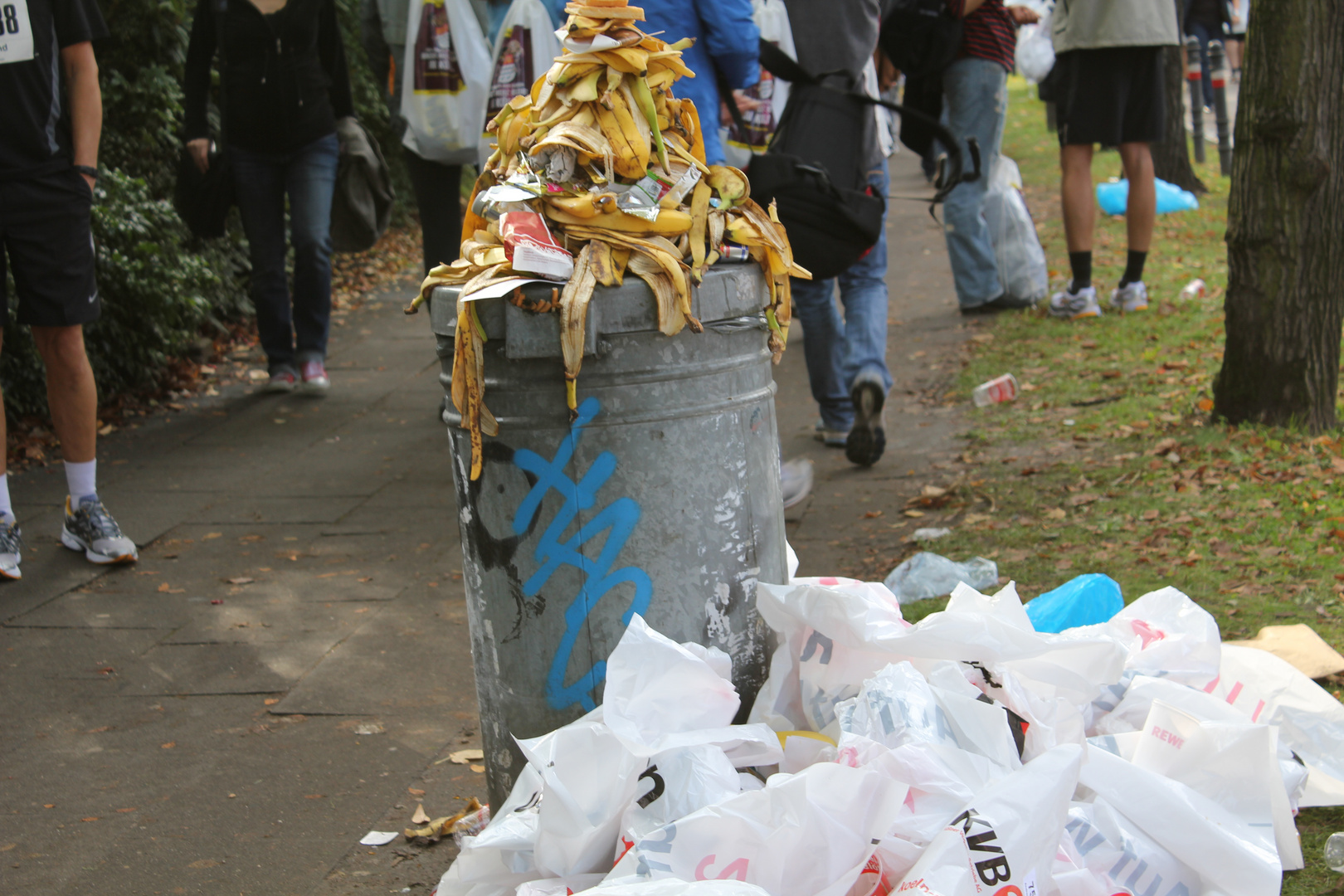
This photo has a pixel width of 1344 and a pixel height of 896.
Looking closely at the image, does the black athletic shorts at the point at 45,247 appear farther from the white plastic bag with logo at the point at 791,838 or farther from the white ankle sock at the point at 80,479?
the white plastic bag with logo at the point at 791,838

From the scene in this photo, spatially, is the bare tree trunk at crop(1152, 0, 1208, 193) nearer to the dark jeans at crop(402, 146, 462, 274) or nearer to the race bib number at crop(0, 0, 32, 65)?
the dark jeans at crop(402, 146, 462, 274)

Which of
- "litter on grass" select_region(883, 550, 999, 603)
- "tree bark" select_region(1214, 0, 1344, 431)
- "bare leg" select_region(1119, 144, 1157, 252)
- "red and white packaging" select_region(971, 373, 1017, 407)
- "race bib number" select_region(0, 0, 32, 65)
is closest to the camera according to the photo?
"litter on grass" select_region(883, 550, 999, 603)

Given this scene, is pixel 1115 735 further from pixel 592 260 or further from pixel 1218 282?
pixel 1218 282

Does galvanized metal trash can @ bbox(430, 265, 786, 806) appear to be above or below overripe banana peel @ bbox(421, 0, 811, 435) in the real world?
below

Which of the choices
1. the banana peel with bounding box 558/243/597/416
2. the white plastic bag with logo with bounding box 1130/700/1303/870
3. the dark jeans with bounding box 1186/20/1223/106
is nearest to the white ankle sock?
the banana peel with bounding box 558/243/597/416

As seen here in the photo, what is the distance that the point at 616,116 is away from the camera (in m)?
2.38

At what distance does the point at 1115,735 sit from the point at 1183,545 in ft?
5.38

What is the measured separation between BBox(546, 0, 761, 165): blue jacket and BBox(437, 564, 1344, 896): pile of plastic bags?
229cm

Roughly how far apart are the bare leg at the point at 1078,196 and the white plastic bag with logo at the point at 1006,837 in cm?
564

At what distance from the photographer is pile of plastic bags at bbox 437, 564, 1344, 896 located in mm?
1937

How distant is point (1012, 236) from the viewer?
300 inches

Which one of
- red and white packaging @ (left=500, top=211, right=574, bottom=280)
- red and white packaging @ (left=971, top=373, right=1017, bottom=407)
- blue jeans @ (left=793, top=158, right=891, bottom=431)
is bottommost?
red and white packaging @ (left=971, top=373, right=1017, bottom=407)

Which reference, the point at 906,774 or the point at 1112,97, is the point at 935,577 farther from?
the point at 1112,97

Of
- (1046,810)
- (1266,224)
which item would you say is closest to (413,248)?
(1266,224)
